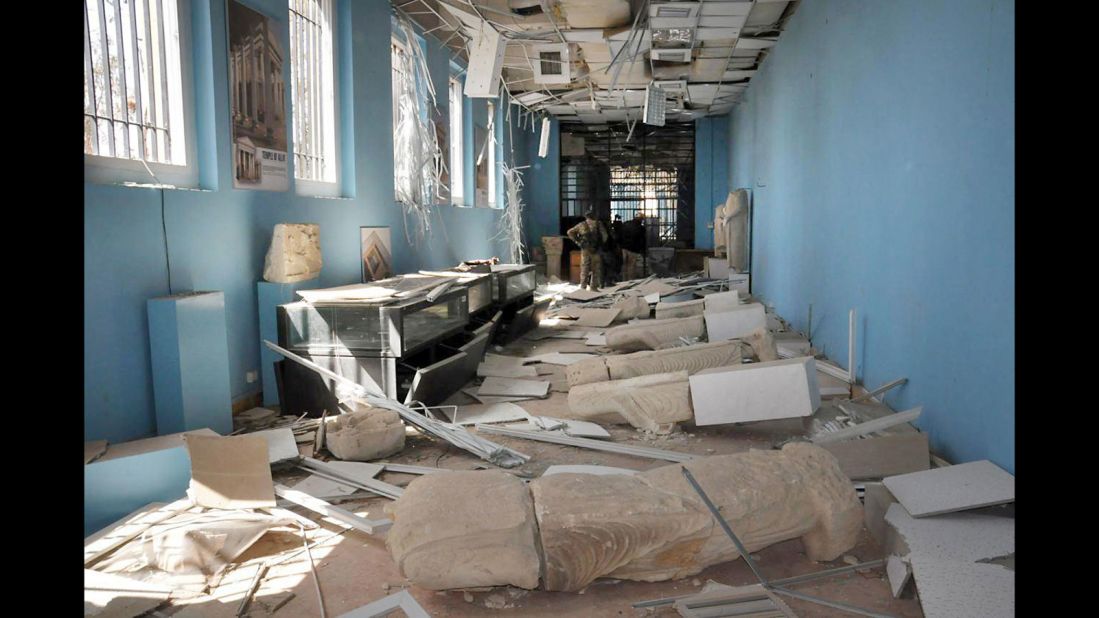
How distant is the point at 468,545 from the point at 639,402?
2638 mm

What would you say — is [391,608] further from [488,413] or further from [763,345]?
[763,345]

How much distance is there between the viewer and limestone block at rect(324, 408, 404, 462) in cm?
472

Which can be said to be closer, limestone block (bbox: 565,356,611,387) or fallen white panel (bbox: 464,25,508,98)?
limestone block (bbox: 565,356,611,387)

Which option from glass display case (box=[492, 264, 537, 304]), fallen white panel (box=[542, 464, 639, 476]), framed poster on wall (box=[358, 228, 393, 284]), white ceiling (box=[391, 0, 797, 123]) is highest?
white ceiling (box=[391, 0, 797, 123])

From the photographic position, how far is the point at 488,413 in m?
5.95

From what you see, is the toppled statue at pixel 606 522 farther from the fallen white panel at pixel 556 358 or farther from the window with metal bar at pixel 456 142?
the window with metal bar at pixel 456 142

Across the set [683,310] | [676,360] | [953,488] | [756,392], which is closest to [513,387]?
[676,360]

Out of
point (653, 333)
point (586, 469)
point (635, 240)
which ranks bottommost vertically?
point (586, 469)

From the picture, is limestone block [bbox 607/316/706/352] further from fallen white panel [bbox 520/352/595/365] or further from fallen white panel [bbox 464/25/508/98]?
fallen white panel [bbox 464/25/508/98]

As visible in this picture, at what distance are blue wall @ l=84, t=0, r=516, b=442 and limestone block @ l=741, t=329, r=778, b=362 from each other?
13.3 feet

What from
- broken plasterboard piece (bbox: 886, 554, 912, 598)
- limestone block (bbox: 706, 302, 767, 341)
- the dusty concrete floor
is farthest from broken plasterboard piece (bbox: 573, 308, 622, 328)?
broken plasterboard piece (bbox: 886, 554, 912, 598)

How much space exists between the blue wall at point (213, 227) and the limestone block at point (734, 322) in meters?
3.85
